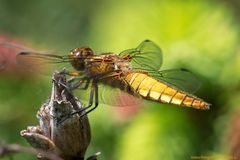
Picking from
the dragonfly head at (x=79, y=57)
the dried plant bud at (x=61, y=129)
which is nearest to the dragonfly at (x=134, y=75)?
the dragonfly head at (x=79, y=57)

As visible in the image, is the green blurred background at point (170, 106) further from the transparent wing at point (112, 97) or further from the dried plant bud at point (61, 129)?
the dried plant bud at point (61, 129)

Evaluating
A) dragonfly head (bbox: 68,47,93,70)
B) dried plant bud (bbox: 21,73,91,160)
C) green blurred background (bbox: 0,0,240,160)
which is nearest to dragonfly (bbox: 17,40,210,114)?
dragonfly head (bbox: 68,47,93,70)

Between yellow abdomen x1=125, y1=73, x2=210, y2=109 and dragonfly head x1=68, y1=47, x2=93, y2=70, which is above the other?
dragonfly head x1=68, y1=47, x2=93, y2=70

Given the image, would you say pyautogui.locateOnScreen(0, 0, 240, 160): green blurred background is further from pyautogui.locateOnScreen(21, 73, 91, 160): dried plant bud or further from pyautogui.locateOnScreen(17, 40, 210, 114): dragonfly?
pyautogui.locateOnScreen(21, 73, 91, 160): dried plant bud

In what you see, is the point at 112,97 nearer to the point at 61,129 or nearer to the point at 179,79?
the point at 179,79

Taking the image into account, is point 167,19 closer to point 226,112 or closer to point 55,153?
point 226,112

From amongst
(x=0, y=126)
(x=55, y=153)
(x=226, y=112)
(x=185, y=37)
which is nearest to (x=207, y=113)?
(x=226, y=112)

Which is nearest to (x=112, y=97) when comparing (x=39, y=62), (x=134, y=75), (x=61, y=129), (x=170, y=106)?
(x=134, y=75)
